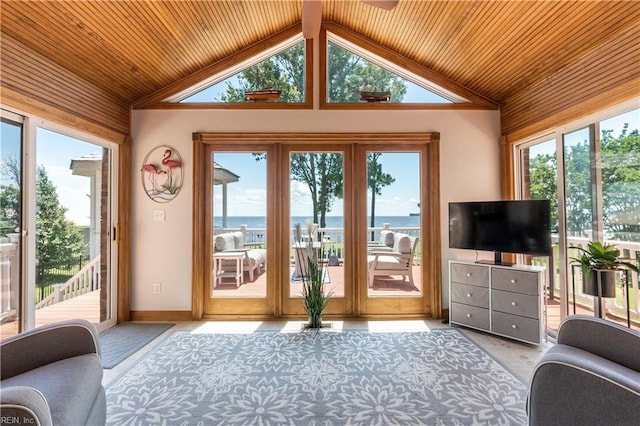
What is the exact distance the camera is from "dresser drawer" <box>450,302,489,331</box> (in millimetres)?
3191

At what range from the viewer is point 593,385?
1.21 m

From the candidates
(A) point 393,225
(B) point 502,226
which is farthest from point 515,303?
(A) point 393,225

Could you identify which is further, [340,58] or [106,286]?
[340,58]

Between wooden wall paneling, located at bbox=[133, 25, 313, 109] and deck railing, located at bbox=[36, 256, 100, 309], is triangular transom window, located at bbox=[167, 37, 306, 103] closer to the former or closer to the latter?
wooden wall paneling, located at bbox=[133, 25, 313, 109]

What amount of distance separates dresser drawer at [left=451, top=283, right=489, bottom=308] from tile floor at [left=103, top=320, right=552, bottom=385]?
0.32 m

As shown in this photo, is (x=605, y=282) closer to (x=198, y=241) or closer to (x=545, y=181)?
(x=545, y=181)

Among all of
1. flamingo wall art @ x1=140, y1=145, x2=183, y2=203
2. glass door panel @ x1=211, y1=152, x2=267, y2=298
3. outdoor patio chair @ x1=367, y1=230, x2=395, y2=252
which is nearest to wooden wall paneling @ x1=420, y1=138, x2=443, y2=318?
outdoor patio chair @ x1=367, y1=230, x2=395, y2=252

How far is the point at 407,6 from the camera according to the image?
2.94 metres

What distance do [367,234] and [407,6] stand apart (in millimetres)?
2443

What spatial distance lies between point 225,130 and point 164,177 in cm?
94

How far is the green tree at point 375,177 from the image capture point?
12.3 feet

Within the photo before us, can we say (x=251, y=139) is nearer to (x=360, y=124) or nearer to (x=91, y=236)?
(x=360, y=124)

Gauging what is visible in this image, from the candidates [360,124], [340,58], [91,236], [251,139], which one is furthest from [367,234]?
[91,236]

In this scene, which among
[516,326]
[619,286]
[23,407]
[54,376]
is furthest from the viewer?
[516,326]
